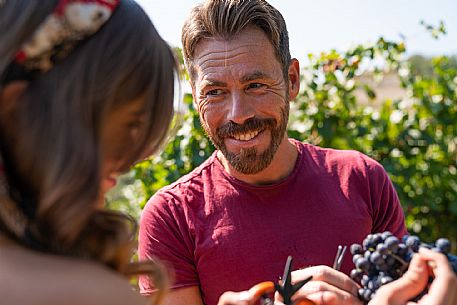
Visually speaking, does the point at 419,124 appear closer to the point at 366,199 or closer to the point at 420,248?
the point at 366,199

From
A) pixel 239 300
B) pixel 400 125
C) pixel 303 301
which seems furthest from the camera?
pixel 400 125

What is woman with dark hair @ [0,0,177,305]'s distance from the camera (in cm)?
127

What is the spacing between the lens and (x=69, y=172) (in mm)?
1271

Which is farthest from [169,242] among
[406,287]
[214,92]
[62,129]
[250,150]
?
[62,129]

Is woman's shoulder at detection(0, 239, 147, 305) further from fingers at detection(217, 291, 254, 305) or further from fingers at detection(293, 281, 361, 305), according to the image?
fingers at detection(293, 281, 361, 305)

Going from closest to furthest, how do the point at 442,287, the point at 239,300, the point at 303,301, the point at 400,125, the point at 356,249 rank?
the point at 442,287
the point at 239,300
the point at 303,301
the point at 356,249
the point at 400,125

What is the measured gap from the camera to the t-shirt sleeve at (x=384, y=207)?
2539 millimetres

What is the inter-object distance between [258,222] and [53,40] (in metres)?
1.35

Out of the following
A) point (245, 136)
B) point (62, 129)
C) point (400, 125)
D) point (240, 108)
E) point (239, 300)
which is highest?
point (62, 129)

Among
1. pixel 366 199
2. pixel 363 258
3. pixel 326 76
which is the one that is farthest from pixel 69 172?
pixel 326 76

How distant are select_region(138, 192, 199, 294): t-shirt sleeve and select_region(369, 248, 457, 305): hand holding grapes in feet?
3.05

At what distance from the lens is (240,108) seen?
2539mm

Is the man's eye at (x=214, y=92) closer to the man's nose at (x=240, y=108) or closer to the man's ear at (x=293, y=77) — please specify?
the man's nose at (x=240, y=108)

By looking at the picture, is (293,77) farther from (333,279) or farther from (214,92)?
(333,279)
